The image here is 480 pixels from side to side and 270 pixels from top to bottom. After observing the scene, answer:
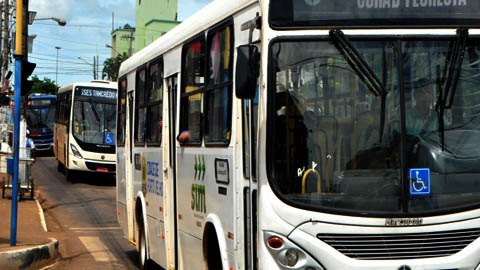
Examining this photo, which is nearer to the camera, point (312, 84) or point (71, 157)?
point (312, 84)

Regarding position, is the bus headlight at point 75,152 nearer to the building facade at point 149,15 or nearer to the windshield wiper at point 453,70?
the windshield wiper at point 453,70

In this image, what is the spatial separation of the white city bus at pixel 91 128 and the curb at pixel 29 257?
45.5 feet

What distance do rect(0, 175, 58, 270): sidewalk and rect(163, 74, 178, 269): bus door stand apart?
2.66 meters

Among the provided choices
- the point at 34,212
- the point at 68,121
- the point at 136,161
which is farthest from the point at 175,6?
the point at 136,161

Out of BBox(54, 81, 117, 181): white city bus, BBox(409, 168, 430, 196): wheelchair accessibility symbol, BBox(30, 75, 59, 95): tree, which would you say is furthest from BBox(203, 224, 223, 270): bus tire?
BBox(30, 75, 59, 95): tree

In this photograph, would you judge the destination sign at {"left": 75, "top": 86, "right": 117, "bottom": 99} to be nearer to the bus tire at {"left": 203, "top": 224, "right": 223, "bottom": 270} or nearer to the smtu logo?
the bus tire at {"left": 203, "top": 224, "right": 223, "bottom": 270}

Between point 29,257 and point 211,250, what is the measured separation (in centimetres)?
429

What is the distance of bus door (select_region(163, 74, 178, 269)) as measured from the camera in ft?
25.8

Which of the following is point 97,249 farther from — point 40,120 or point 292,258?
point 40,120

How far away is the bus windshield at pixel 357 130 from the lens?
472cm

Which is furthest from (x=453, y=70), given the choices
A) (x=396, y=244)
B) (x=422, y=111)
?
(x=396, y=244)

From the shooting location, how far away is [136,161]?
33.1ft

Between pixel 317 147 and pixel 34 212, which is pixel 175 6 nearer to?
pixel 34 212

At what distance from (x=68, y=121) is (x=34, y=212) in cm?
922
